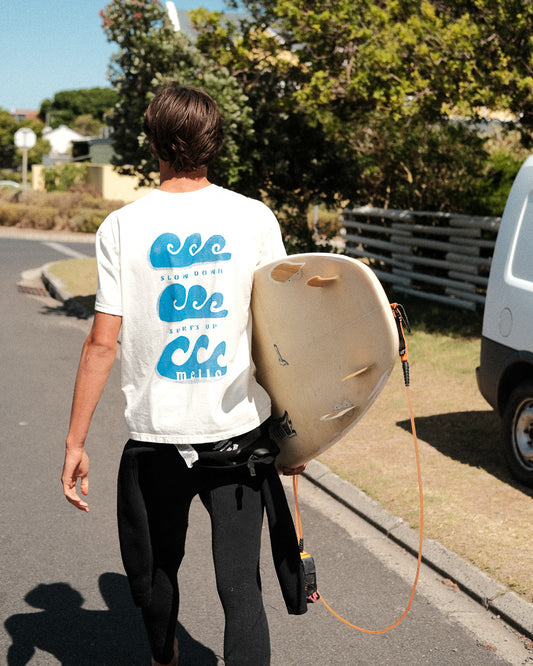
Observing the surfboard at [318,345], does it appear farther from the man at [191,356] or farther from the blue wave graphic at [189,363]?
the blue wave graphic at [189,363]

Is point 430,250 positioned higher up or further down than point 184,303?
further down

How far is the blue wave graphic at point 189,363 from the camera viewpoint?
2.46 metres

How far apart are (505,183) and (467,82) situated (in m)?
4.03

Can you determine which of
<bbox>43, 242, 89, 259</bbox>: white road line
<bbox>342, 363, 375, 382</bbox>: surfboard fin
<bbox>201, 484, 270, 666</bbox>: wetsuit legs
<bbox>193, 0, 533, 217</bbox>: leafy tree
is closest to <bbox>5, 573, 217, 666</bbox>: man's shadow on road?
<bbox>201, 484, 270, 666</bbox>: wetsuit legs

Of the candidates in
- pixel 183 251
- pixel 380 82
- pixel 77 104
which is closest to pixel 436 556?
pixel 183 251

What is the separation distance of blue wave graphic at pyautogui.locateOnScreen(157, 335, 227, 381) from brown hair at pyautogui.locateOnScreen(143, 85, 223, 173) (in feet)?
1.66

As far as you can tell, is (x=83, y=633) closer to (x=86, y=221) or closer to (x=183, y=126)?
(x=183, y=126)

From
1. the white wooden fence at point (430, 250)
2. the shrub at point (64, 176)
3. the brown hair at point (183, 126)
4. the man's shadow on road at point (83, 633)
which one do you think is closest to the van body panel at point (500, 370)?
the man's shadow on road at point (83, 633)

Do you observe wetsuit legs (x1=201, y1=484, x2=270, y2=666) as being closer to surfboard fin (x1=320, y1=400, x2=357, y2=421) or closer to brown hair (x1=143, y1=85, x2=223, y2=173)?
surfboard fin (x1=320, y1=400, x2=357, y2=421)

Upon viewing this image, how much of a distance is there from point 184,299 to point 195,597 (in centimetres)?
204

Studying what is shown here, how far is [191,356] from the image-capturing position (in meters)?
2.46

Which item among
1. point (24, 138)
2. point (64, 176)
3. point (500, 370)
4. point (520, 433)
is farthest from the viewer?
point (64, 176)

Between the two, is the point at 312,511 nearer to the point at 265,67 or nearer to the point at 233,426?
the point at 233,426

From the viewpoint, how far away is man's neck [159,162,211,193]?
2.51 meters
